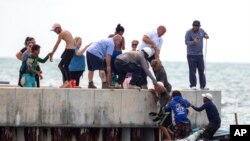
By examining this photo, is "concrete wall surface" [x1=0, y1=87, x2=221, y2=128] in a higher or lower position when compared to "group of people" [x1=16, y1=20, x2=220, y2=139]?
lower

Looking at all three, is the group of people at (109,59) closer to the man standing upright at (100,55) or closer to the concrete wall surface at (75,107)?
the man standing upright at (100,55)

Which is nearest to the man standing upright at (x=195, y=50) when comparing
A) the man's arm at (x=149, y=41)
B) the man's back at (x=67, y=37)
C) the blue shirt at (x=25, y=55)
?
the man's arm at (x=149, y=41)

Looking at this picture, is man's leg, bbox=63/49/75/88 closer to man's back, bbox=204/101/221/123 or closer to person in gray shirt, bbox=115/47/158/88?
person in gray shirt, bbox=115/47/158/88

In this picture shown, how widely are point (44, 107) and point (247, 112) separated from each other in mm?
29319

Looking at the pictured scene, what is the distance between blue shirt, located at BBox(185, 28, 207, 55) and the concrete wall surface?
2781 mm

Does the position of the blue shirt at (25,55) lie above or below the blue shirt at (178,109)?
above

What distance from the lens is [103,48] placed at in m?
24.5

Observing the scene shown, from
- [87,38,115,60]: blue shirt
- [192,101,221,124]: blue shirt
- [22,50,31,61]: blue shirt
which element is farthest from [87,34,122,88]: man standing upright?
[192,101,221,124]: blue shirt

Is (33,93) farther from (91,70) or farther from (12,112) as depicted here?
(91,70)

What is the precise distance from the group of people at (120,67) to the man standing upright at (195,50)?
1162 millimetres

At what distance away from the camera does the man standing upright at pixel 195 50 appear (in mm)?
26281

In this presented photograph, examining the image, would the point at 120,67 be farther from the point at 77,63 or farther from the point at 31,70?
the point at 31,70

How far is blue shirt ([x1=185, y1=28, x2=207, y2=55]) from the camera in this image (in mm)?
26312

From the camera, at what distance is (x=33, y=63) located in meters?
24.2
